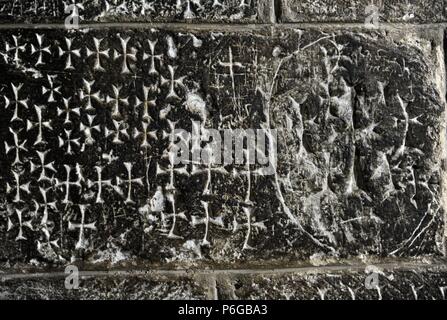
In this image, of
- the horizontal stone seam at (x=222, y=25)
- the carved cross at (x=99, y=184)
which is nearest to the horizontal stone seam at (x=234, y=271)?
the carved cross at (x=99, y=184)

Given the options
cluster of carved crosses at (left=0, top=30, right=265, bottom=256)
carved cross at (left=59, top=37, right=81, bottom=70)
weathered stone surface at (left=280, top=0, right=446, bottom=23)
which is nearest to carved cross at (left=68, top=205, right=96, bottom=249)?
cluster of carved crosses at (left=0, top=30, right=265, bottom=256)

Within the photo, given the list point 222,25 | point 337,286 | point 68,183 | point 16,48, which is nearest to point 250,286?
point 337,286

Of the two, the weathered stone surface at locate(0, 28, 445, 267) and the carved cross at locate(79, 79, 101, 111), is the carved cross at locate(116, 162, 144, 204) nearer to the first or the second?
the weathered stone surface at locate(0, 28, 445, 267)

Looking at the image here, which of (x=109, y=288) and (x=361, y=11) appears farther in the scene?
(x=361, y=11)

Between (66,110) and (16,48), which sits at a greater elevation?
(16,48)

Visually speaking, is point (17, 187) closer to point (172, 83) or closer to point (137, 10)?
point (172, 83)

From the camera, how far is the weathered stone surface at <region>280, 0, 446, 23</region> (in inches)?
81.2

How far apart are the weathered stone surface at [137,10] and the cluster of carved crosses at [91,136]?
81 millimetres

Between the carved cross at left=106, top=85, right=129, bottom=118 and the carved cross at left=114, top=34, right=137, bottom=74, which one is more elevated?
the carved cross at left=114, top=34, right=137, bottom=74

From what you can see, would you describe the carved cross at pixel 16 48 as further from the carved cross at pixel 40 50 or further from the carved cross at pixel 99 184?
the carved cross at pixel 99 184

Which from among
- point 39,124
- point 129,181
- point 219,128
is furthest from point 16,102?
point 219,128

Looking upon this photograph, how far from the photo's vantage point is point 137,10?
79.4 inches

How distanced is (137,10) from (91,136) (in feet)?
1.59

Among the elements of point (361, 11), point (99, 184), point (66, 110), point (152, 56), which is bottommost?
point (99, 184)
